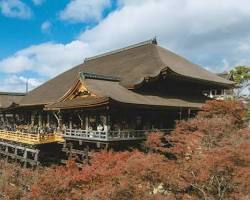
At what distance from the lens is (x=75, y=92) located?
2150 cm

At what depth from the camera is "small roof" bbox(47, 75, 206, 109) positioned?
59.7 feet

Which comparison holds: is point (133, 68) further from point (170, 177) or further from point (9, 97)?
point (9, 97)

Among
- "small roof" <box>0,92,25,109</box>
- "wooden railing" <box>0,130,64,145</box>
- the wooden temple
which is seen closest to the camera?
the wooden temple

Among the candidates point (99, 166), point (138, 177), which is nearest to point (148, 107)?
point (99, 166)

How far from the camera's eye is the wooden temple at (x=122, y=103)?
62.5 ft

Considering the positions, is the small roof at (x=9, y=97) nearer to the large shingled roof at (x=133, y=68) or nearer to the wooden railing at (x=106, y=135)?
the large shingled roof at (x=133, y=68)

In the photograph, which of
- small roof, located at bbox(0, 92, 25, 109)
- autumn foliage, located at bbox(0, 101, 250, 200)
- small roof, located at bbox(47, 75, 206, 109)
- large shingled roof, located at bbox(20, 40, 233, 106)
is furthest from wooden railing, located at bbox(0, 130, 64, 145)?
small roof, located at bbox(0, 92, 25, 109)

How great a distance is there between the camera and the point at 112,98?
17359 mm

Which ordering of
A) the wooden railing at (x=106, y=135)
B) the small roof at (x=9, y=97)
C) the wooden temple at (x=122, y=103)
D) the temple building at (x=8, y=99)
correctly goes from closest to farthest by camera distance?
the wooden railing at (x=106, y=135), the wooden temple at (x=122, y=103), the small roof at (x=9, y=97), the temple building at (x=8, y=99)

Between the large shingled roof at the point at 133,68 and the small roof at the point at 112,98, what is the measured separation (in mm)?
1219

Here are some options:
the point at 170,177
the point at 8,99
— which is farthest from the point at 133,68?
the point at 8,99

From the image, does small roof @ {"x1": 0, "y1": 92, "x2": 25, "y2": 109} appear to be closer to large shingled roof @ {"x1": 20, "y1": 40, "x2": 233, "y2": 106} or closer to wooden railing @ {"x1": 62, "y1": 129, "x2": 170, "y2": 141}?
large shingled roof @ {"x1": 20, "y1": 40, "x2": 233, "y2": 106}

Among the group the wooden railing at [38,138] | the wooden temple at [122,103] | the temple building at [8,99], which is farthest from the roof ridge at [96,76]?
the temple building at [8,99]

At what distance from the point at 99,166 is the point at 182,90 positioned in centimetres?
1456
